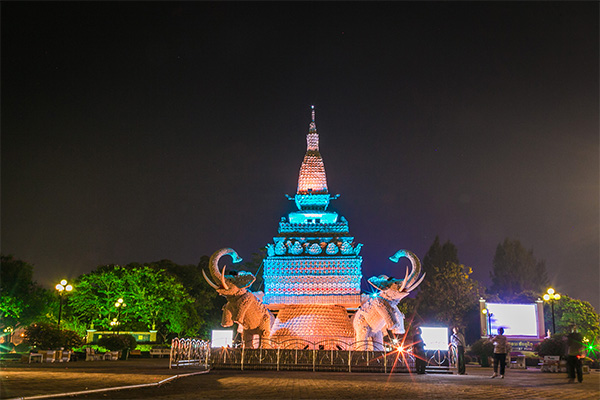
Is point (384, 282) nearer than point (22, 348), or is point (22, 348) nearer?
point (384, 282)

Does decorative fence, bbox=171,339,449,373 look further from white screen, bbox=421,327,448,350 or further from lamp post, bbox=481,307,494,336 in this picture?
lamp post, bbox=481,307,494,336

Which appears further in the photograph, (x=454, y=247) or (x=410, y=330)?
(x=454, y=247)

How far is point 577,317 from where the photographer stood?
51594 millimetres

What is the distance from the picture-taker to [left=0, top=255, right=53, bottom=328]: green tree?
128ft

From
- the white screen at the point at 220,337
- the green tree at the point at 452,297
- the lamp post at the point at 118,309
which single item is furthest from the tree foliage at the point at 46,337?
the green tree at the point at 452,297

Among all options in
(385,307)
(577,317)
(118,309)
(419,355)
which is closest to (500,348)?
(419,355)

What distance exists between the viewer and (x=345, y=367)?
18.7m

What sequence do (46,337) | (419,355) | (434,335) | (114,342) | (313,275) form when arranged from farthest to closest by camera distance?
(313,275), (434,335), (114,342), (46,337), (419,355)

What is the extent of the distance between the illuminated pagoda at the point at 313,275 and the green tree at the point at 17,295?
1902 centimetres

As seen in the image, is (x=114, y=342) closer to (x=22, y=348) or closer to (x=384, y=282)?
(x=384, y=282)

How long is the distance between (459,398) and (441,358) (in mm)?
10225

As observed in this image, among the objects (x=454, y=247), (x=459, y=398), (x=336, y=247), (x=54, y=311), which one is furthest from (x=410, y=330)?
(x=454, y=247)

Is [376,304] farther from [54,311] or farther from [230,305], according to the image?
[54,311]

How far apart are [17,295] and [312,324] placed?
22.4m
